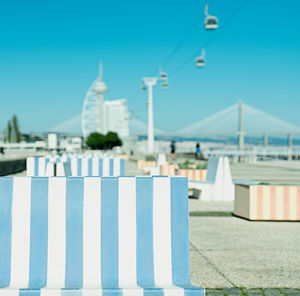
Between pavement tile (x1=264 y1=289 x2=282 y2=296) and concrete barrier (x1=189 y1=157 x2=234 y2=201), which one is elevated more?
concrete barrier (x1=189 y1=157 x2=234 y2=201)

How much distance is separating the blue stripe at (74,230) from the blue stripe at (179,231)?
662mm

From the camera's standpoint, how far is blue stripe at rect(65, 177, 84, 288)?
143 inches

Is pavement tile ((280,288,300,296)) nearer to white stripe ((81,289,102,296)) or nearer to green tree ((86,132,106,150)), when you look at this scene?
white stripe ((81,289,102,296))

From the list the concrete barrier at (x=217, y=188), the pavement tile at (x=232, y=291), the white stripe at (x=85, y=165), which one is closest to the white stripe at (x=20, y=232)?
the pavement tile at (x=232, y=291)

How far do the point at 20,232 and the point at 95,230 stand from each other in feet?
1.76

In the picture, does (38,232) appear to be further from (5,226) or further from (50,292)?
(50,292)

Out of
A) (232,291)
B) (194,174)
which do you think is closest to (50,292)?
(232,291)

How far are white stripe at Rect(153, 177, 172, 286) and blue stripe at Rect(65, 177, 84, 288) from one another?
21.0 inches

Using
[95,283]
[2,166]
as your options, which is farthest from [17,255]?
[2,166]

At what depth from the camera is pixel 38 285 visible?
356 cm

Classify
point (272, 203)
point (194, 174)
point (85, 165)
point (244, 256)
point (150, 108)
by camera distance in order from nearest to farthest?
point (244, 256) → point (272, 203) → point (85, 165) → point (194, 174) → point (150, 108)

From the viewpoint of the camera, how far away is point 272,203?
30.4 feet

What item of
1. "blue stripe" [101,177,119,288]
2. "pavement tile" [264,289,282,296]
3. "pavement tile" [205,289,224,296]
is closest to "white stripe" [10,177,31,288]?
"blue stripe" [101,177,119,288]

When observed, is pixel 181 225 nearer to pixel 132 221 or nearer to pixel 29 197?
pixel 132 221
